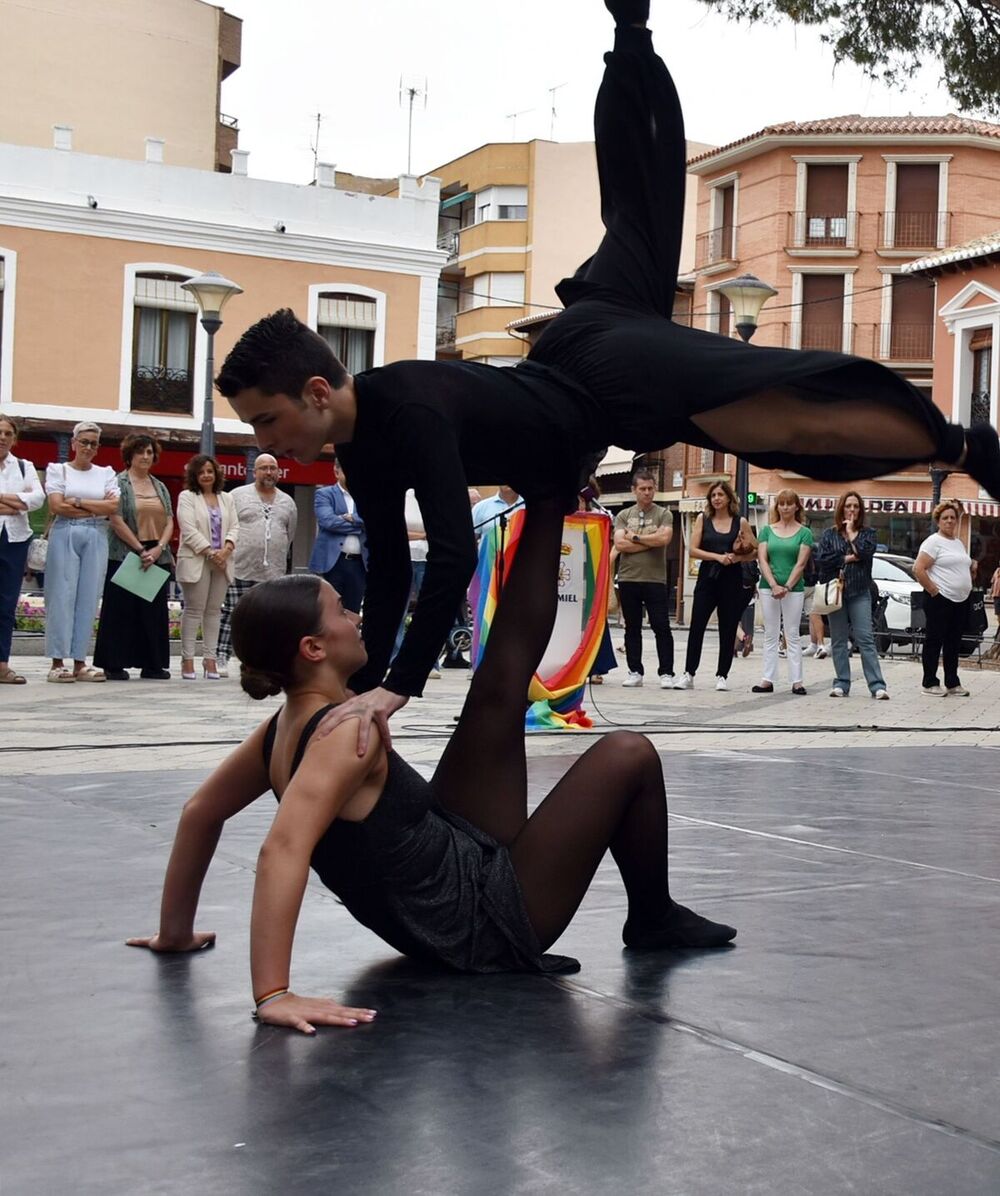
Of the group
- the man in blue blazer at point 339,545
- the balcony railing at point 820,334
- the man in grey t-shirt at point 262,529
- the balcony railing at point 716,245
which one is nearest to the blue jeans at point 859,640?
the man in blue blazer at point 339,545

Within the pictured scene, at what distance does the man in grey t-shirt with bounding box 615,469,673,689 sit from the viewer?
1284 centimetres

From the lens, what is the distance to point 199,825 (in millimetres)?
3420

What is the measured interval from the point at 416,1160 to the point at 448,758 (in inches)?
50.8

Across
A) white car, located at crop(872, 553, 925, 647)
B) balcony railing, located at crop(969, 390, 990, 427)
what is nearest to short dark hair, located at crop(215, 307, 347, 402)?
white car, located at crop(872, 553, 925, 647)

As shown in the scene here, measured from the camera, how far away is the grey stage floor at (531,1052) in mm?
2299

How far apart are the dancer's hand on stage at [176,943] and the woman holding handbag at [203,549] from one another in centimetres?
843

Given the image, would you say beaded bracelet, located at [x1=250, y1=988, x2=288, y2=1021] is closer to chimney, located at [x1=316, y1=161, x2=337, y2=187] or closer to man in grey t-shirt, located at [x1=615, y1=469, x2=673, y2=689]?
man in grey t-shirt, located at [x1=615, y1=469, x2=673, y2=689]

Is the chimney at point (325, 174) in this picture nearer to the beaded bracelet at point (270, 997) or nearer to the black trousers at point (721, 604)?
the black trousers at point (721, 604)

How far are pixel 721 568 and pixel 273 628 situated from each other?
9.97 m

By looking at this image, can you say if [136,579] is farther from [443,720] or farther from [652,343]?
[652,343]

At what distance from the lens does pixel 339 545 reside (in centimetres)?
1169

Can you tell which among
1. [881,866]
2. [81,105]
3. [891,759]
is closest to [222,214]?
[81,105]

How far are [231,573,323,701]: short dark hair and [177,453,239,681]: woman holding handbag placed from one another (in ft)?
28.9

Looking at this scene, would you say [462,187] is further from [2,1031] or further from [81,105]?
[2,1031]
